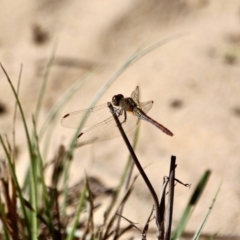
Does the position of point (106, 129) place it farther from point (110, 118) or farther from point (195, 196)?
point (195, 196)

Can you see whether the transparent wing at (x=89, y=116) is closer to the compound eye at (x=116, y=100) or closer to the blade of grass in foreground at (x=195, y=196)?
the compound eye at (x=116, y=100)

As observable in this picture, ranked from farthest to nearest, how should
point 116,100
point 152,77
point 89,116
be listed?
point 152,77 → point 89,116 → point 116,100

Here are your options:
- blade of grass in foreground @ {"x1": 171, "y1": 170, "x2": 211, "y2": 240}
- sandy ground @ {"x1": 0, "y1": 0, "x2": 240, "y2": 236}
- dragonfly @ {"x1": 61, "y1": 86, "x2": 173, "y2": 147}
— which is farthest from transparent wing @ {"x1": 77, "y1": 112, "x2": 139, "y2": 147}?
sandy ground @ {"x1": 0, "y1": 0, "x2": 240, "y2": 236}

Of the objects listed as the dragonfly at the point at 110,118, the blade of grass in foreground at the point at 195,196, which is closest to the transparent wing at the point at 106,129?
the dragonfly at the point at 110,118

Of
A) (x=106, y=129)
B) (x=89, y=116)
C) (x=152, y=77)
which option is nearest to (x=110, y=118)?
(x=106, y=129)

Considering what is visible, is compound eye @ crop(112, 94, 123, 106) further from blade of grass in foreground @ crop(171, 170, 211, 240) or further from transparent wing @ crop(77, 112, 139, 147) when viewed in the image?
blade of grass in foreground @ crop(171, 170, 211, 240)

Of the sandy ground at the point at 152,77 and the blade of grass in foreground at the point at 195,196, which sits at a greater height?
the sandy ground at the point at 152,77

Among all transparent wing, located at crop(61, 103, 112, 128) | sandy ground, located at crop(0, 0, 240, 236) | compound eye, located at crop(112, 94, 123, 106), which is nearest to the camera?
compound eye, located at crop(112, 94, 123, 106)
